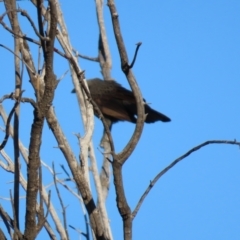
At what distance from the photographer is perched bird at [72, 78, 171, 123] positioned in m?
5.68

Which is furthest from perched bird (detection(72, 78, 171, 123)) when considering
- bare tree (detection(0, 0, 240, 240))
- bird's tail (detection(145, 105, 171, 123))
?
bare tree (detection(0, 0, 240, 240))

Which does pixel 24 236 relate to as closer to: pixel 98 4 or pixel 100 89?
pixel 98 4

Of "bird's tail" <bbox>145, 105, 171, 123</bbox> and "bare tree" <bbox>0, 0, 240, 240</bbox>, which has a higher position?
"bird's tail" <bbox>145, 105, 171, 123</bbox>

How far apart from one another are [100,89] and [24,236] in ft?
14.2

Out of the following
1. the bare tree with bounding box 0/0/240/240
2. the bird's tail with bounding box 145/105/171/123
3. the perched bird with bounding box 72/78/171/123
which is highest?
the perched bird with bounding box 72/78/171/123

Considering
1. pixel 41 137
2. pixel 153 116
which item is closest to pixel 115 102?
pixel 153 116

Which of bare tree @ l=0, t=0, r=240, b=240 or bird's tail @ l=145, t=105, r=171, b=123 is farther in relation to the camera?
bird's tail @ l=145, t=105, r=171, b=123

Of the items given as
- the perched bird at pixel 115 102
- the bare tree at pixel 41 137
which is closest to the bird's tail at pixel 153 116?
the perched bird at pixel 115 102

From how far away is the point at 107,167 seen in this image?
358 cm

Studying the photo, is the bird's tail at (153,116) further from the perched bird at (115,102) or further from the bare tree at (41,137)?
the bare tree at (41,137)

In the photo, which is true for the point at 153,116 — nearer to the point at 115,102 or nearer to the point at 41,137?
the point at 115,102

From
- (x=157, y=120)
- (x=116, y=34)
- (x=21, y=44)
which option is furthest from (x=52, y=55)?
(x=157, y=120)

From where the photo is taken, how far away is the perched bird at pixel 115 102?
5.68m

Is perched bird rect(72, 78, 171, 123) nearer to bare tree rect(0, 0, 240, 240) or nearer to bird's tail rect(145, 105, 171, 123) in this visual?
bird's tail rect(145, 105, 171, 123)
